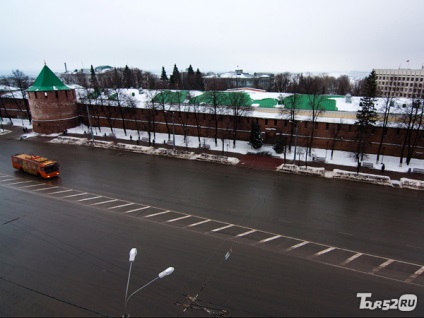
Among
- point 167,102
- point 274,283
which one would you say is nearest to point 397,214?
point 274,283

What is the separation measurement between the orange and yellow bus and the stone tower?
16.5 metres

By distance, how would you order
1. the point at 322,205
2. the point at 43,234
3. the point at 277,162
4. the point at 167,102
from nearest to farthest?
the point at 43,234 < the point at 322,205 < the point at 277,162 < the point at 167,102

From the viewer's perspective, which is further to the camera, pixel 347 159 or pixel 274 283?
pixel 347 159

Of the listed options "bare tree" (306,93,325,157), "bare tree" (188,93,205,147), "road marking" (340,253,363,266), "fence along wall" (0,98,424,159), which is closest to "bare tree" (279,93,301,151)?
"fence along wall" (0,98,424,159)

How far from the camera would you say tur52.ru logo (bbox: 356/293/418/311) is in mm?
11570

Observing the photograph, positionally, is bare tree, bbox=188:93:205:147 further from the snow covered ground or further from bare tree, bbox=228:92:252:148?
bare tree, bbox=228:92:252:148

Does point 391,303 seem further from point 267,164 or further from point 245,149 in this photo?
point 245,149

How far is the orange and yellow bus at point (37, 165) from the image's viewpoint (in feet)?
80.5

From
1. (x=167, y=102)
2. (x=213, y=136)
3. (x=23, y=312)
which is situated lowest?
(x=23, y=312)

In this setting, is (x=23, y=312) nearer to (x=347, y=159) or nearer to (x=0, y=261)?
(x=0, y=261)

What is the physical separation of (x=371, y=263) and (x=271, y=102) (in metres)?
25.5

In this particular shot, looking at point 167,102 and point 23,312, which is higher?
point 167,102

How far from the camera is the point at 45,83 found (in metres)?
40.5

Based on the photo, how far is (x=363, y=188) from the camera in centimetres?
2327
